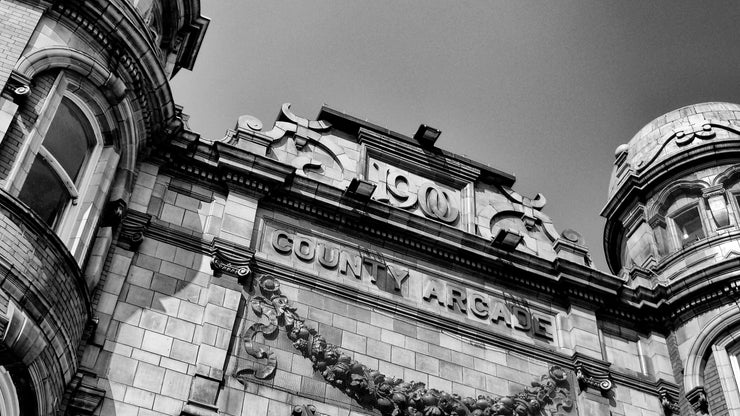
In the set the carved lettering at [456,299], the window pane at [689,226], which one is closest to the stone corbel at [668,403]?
the carved lettering at [456,299]

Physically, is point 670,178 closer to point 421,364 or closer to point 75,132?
point 421,364

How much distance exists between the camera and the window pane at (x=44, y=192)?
46.1 ft

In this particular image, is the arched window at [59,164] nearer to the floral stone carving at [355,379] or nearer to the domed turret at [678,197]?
the floral stone carving at [355,379]

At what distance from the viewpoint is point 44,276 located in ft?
42.9

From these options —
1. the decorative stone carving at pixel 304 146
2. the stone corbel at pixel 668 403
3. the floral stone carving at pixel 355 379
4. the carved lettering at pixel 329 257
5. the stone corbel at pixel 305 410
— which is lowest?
the stone corbel at pixel 305 410

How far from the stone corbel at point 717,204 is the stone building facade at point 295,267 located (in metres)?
0.07

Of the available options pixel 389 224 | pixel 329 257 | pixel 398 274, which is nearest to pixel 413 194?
pixel 389 224

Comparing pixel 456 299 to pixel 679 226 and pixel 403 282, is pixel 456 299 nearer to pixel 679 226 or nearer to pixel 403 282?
pixel 403 282

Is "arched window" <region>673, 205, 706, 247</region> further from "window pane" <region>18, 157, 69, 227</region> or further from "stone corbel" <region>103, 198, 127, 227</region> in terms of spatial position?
"window pane" <region>18, 157, 69, 227</region>

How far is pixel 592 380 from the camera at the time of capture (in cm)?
1784

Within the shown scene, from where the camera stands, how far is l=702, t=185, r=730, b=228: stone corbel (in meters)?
21.1

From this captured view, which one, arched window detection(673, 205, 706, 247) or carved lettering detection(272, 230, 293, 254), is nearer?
carved lettering detection(272, 230, 293, 254)

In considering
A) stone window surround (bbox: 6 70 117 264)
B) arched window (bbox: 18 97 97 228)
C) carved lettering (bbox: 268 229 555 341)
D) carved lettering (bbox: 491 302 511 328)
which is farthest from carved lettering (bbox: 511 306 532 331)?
arched window (bbox: 18 97 97 228)

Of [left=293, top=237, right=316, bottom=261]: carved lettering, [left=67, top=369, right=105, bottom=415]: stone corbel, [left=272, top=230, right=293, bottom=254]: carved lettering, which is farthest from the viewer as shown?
[left=293, top=237, right=316, bottom=261]: carved lettering
